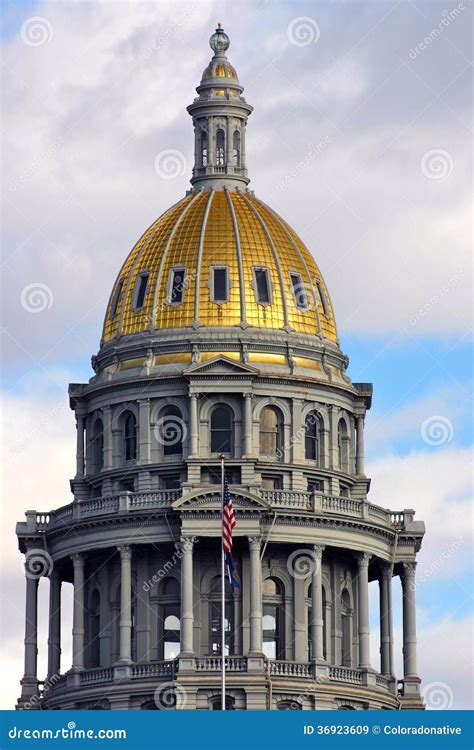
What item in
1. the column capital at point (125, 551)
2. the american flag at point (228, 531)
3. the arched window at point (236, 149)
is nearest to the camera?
the american flag at point (228, 531)

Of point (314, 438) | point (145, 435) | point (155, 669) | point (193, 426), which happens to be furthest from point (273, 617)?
point (145, 435)

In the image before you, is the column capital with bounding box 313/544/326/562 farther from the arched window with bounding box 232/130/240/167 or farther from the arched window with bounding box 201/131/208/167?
the arched window with bounding box 201/131/208/167

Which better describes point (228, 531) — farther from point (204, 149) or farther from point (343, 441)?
point (204, 149)

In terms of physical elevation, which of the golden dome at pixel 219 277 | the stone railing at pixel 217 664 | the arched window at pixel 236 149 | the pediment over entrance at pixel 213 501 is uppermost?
the arched window at pixel 236 149

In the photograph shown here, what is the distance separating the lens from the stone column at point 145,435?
18800 cm

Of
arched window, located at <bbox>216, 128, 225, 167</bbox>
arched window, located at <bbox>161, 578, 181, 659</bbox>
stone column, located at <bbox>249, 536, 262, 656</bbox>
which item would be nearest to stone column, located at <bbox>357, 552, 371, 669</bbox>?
stone column, located at <bbox>249, 536, 262, 656</bbox>

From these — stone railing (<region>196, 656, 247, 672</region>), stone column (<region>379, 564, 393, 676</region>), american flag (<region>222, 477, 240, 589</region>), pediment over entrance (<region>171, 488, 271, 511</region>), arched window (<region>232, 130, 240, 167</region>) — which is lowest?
stone railing (<region>196, 656, 247, 672</region>)

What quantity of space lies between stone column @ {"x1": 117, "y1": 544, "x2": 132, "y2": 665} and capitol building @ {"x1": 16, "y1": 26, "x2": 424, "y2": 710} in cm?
13

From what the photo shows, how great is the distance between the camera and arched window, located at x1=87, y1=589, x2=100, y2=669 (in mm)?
186125

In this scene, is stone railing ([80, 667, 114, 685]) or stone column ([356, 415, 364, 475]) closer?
stone railing ([80, 667, 114, 685])

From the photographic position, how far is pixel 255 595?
181250 millimetres

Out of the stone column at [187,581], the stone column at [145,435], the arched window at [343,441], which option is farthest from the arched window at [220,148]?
the stone column at [187,581]

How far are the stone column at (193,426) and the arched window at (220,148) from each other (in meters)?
14.7

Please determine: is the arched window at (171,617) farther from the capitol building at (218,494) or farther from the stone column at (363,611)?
the stone column at (363,611)
